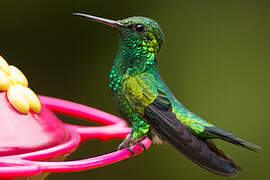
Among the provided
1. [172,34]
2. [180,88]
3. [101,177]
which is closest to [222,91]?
[180,88]

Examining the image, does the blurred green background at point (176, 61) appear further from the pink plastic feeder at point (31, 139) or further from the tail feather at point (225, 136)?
the tail feather at point (225, 136)

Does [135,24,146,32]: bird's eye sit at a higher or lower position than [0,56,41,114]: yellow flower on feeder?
higher

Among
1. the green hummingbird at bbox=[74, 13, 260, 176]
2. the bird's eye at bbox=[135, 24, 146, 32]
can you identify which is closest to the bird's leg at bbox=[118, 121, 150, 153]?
the green hummingbird at bbox=[74, 13, 260, 176]

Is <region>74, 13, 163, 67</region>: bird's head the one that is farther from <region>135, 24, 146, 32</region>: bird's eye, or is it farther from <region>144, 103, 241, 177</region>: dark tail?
<region>144, 103, 241, 177</region>: dark tail

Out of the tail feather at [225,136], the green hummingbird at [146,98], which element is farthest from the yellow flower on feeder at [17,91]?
the tail feather at [225,136]

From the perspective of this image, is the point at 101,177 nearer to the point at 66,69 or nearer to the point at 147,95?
the point at 66,69

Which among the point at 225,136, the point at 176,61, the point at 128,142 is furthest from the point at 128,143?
the point at 176,61

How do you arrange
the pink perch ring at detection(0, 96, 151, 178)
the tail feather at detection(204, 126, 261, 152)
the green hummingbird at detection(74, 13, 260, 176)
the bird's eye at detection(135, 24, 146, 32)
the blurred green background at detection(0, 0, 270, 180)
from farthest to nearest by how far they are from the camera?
the blurred green background at detection(0, 0, 270, 180) < the bird's eye at detection(135, 24, 146, 32) < the green hummingbird at detection(74, 13, 260, 176) < the tail feather at detection(204, 126, 261, 152) < the pink perch ring at detection(0, 96, 151, 178)

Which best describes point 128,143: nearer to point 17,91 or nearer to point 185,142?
point 185,142
